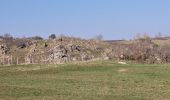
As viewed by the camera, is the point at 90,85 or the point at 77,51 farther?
the point at 77,51

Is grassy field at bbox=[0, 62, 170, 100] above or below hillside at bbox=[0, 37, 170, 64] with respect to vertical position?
below

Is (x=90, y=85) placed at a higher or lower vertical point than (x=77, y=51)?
lower

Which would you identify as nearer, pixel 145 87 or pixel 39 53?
pixel 145 87

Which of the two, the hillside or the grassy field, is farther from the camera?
the hillside

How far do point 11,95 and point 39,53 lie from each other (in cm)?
7090

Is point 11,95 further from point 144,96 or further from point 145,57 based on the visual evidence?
point 145,57

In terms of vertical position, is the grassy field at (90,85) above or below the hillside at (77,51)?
below

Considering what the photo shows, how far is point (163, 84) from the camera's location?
35.3 metres

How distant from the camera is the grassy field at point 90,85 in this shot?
2598cm

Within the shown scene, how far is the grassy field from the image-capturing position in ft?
85.3

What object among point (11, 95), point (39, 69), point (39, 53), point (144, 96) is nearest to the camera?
point (11, 95)

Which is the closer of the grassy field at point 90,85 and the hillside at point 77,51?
the grassy field at point 90,85

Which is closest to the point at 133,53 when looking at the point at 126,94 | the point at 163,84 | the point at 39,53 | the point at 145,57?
the point at 145,57

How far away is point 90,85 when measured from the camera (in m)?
33.8
